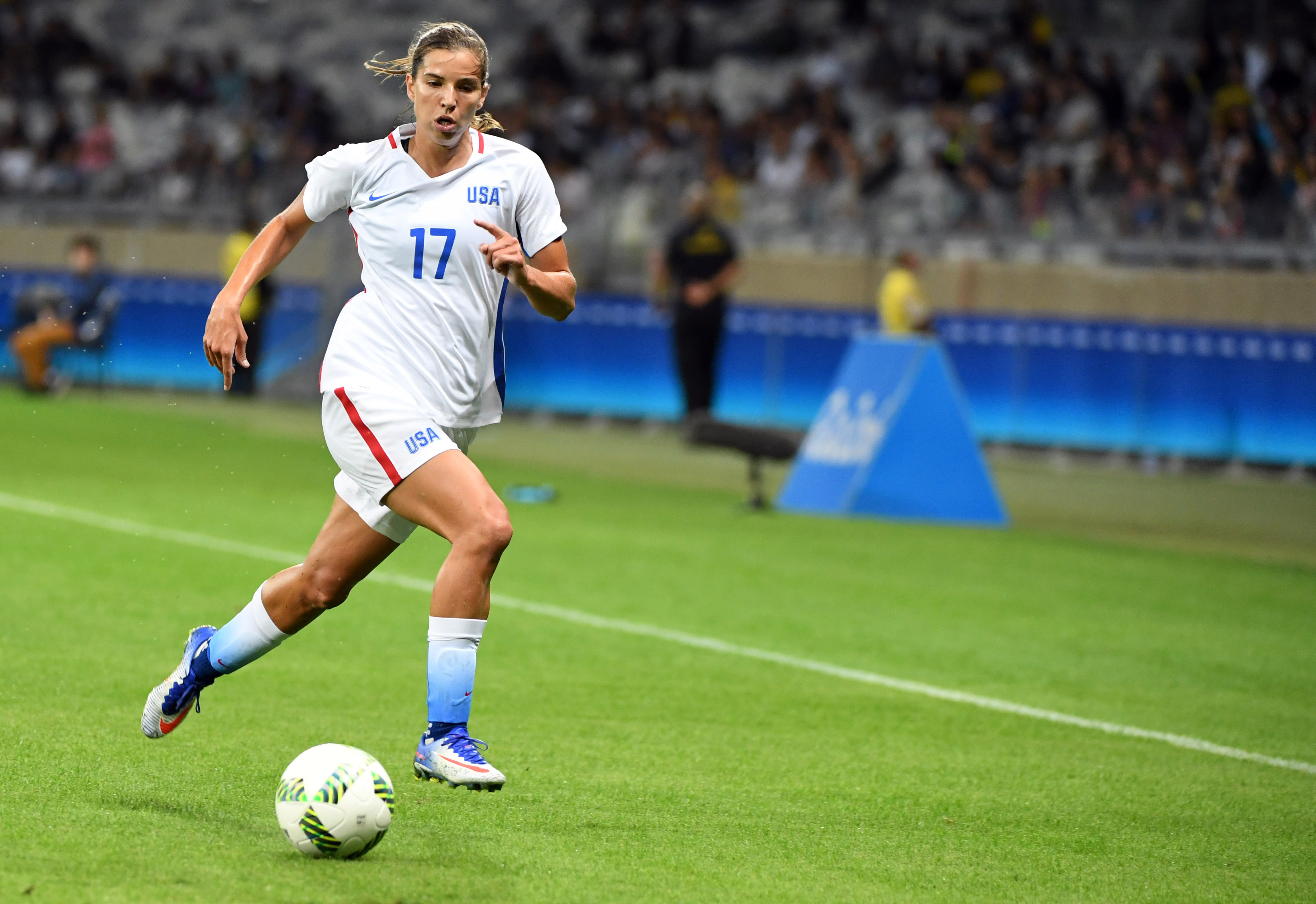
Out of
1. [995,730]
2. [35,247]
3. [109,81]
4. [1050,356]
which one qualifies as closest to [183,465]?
[1050,356]

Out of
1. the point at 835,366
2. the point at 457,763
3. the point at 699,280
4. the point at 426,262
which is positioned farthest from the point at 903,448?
the point at 457,763

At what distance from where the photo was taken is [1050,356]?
816 inches

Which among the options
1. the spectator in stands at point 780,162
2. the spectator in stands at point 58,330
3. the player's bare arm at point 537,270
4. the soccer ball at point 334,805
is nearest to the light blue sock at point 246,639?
the soccer ball at point 334,805

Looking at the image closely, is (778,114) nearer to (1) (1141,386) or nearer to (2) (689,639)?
(1) (1141,386)

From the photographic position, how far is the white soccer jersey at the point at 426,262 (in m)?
5.75

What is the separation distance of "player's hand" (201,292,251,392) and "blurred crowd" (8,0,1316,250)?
1619 centimetres

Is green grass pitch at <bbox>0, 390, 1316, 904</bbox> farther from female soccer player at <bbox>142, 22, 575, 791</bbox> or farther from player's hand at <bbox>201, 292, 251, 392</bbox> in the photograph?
player's hand at <bbox>201, 292, 251, 392</bbox>

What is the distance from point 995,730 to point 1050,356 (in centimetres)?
1365

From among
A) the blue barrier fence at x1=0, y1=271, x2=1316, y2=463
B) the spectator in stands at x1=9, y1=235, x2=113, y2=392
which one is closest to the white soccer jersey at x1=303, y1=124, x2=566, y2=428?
the blue barrier fence at x1=0, y1=271, x2=1316, y2=463

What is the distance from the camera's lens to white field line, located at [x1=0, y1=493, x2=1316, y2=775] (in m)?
7.60

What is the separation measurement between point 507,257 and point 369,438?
75 centimetres

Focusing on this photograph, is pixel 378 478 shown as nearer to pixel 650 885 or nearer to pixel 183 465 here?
pixel 650 885

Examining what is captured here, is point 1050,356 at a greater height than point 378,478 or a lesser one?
lesser

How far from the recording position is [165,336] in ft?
89.0
